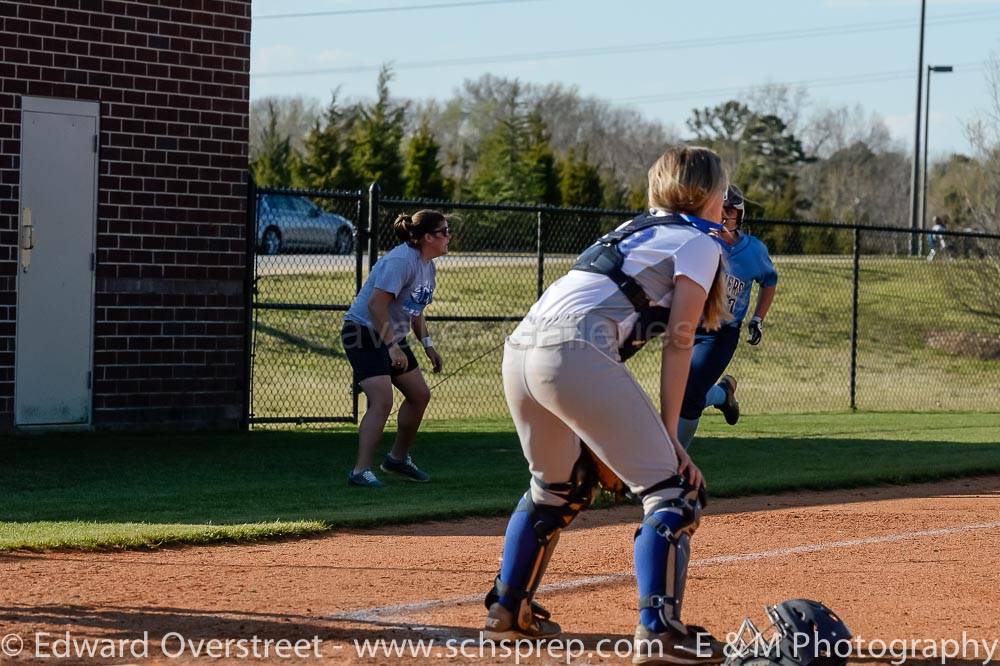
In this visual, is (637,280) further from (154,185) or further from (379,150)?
(379,150)

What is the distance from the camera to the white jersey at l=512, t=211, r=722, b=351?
464 cm

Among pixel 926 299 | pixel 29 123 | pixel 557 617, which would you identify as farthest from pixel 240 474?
pixel 926 299

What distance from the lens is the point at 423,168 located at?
1654 inches

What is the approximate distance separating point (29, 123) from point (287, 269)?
42.0 feet

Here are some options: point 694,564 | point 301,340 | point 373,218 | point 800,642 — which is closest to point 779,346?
point 301,340

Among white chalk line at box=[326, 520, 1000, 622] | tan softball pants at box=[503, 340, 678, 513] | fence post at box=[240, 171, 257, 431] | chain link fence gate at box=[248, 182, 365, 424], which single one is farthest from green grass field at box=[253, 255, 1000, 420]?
tan softball pants at box=[503, 340, 678, 513]

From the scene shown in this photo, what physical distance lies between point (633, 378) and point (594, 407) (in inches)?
7.0

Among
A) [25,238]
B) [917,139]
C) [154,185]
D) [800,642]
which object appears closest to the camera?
[800,642]

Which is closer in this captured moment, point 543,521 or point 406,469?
point 543,521

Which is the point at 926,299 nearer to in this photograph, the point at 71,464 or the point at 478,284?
the point at 478,284

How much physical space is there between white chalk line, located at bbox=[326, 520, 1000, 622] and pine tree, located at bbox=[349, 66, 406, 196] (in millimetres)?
32078

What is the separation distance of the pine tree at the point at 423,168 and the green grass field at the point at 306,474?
2752 centimetres

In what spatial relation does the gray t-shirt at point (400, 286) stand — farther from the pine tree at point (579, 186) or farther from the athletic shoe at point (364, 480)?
the pine tree at point (579, 186)

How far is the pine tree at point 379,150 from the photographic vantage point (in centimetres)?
3981
